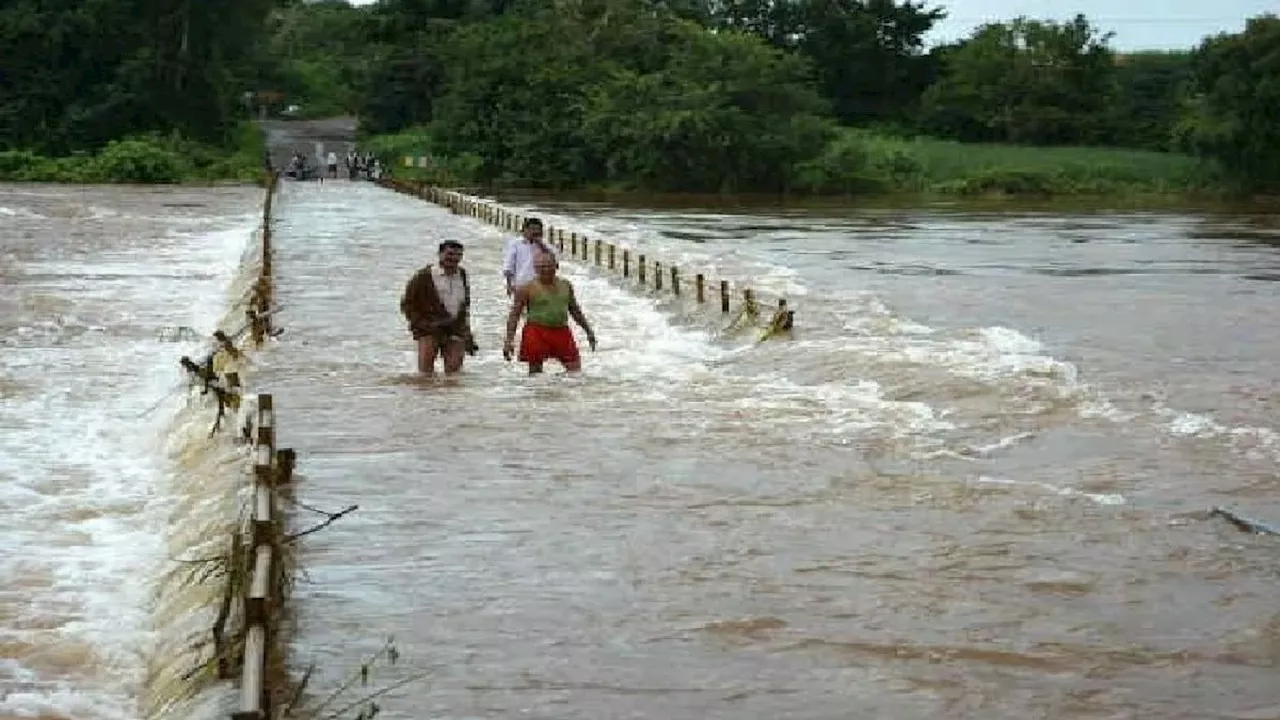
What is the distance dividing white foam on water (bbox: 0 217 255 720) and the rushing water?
0.11 feet

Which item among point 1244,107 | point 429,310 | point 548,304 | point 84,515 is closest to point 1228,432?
point 548,304

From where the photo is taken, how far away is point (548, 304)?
592 inches

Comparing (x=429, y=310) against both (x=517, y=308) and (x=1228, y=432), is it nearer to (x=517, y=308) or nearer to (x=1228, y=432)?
(x=517, y=308)

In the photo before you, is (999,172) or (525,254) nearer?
(525,254)

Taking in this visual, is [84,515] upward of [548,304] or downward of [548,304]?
downward

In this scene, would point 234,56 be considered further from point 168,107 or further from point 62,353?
point 62,353

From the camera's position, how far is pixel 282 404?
47.0 ft

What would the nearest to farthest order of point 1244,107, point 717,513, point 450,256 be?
point 717,513
point 450,256
point 1244,107

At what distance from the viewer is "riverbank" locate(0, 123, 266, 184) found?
70.8 meters

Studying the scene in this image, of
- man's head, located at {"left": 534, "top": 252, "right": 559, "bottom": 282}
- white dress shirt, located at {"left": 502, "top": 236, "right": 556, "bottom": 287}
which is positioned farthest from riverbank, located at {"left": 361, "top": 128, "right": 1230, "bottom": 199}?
man's head, located at {"left": 534, "top": 252, "right": 559, "bottom": 282}

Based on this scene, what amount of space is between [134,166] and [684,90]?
22.9 m

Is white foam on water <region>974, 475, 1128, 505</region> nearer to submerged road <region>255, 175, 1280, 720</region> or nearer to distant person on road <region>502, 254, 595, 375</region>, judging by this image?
submerged road <region>255, 175, 1280, 720</region>

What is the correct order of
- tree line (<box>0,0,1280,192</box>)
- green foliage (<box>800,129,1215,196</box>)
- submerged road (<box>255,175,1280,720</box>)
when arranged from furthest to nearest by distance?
green foliage (<box>800,129,1215,196</box>)
tree line (<box>0,0,1280,192</box>)
submerged road (<box>255,175,1280,720</box>)

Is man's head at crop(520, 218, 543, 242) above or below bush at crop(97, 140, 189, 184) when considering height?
above
